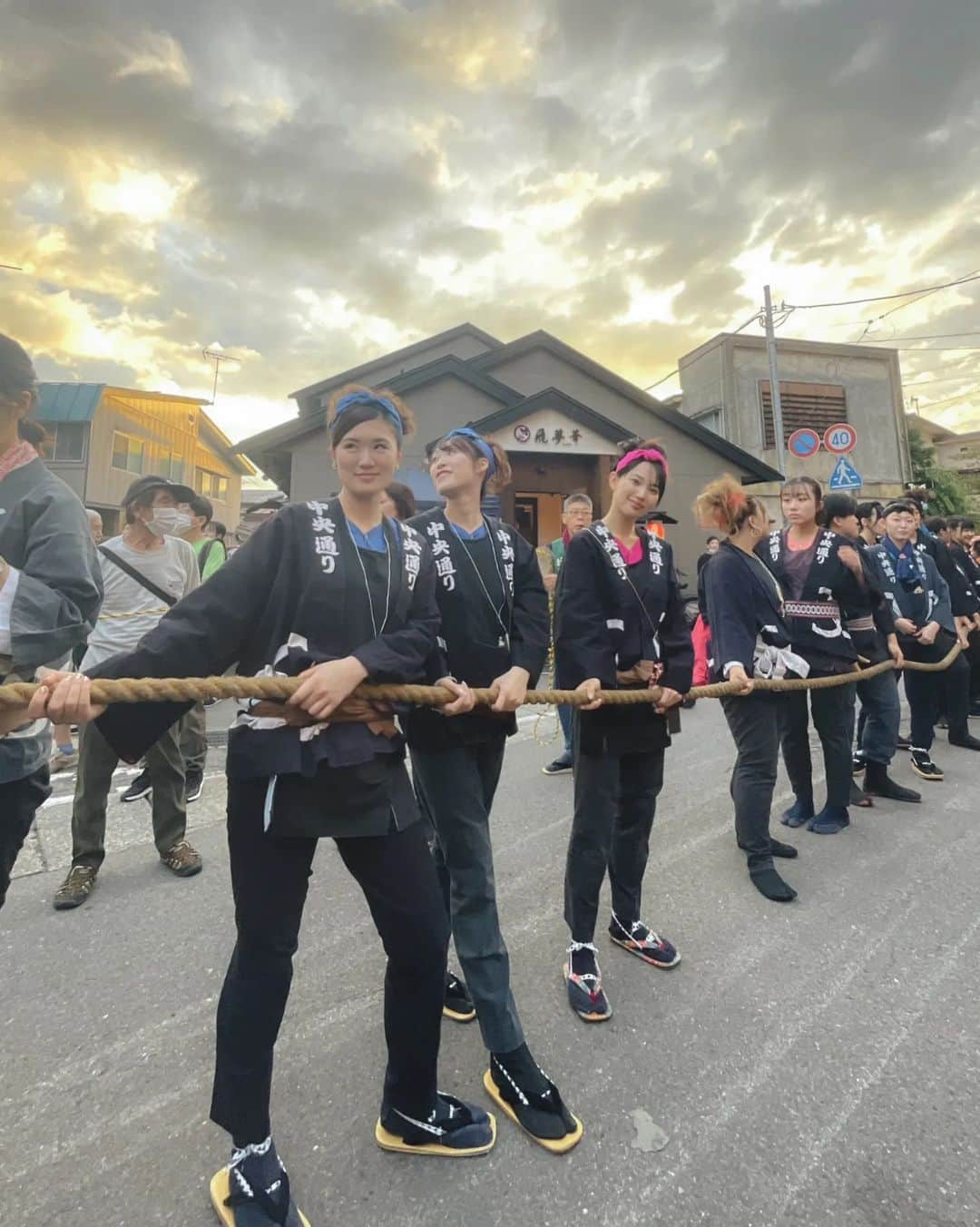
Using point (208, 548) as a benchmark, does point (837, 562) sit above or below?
below

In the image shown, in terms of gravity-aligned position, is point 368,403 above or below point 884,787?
above

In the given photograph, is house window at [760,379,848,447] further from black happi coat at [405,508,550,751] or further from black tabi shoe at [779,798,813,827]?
black happi coat at [405,508,550,751]

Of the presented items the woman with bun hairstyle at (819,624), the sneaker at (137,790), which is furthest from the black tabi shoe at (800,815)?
the sneaker at (137,790)

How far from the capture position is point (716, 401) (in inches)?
842

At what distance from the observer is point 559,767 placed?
536cm

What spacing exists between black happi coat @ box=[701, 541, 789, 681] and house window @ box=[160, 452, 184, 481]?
29.5 m

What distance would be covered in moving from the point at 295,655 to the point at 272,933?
27.3 inches

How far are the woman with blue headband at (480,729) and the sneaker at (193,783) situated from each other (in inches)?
120

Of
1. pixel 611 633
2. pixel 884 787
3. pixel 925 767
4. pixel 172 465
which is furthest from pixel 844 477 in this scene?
pixel 172 465

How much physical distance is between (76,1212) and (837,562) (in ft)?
14.8

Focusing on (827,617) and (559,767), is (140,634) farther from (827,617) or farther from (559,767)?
(827,617)

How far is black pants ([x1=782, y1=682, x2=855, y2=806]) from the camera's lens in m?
3.88

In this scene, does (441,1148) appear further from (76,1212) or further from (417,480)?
(417,480)

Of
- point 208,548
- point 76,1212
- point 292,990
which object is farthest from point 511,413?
point 76,1212
